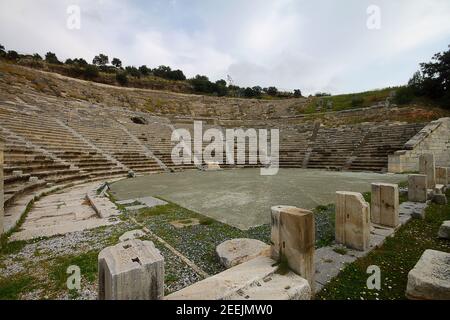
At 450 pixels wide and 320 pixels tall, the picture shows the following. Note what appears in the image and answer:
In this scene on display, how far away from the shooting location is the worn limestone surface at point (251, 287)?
1.87 m

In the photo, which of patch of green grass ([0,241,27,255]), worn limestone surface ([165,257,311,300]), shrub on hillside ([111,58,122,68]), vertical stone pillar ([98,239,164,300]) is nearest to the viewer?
vertical stone pillar ([98,239,164,300])

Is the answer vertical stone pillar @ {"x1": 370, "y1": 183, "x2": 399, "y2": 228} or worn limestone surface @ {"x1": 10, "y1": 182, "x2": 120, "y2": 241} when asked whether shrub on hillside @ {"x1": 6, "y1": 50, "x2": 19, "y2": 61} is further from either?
vertical stone pillar @ {"x1": 370, "y1": 183, "x2": 399, "y2": 228}

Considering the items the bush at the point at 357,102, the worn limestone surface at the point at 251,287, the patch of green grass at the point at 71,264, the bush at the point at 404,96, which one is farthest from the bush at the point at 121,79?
the worn limestone surface at the point at 251,287

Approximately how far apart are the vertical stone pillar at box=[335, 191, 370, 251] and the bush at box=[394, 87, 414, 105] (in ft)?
85.1

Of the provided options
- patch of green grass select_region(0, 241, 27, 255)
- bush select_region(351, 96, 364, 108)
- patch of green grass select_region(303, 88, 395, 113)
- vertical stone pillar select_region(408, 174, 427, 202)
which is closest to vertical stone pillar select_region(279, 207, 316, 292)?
patch of green grass select_region(0, 241, 27, 255)

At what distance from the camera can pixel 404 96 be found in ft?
76.7

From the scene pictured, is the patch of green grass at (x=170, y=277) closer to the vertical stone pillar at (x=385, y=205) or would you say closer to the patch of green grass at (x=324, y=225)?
the patch of green grass at (x=324, y=225)

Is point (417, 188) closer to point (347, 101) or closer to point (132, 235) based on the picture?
point (132, 235)

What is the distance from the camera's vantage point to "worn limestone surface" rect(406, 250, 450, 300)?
6.73ft

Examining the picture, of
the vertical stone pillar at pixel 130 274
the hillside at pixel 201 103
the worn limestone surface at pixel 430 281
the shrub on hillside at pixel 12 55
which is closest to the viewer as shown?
the vertical stone pillar at pixel 130 274

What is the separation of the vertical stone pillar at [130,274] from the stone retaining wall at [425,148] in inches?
583

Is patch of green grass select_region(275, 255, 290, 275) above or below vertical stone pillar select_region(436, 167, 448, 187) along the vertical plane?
below

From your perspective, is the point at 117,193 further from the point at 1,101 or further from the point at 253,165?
the point at 1,101
